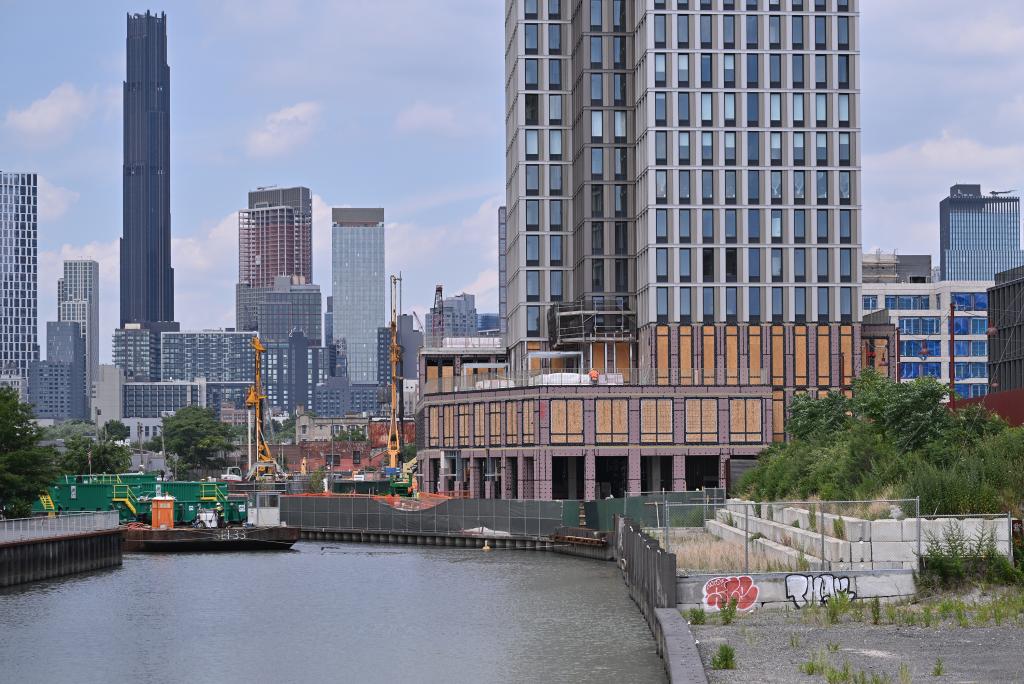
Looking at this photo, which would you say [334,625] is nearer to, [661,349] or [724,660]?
[724,660]

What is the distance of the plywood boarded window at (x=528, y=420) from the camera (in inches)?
5256

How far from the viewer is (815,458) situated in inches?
3324

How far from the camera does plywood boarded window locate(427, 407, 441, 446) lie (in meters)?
148

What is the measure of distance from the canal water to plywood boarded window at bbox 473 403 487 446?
150 ft

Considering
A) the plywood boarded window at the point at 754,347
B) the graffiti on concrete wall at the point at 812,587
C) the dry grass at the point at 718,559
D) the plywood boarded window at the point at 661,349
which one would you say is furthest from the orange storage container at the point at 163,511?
the graffiti on concrete wall at the point at 812,587

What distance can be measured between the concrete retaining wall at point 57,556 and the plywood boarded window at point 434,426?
173 feet

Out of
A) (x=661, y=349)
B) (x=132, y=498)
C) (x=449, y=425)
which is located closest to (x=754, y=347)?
(x=661, y=349)

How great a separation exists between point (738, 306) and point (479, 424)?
79.2 feet

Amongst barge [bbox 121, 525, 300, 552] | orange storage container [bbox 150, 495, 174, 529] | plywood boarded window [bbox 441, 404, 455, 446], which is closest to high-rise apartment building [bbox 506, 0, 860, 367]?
plywood boarded window [bbox 441, 404, 455, 446]

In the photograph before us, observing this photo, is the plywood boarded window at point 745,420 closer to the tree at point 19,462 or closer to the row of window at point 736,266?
the row of window at point 736,266

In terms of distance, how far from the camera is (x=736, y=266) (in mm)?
139250

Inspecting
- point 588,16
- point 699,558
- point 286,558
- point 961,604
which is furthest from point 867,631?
point 588,16

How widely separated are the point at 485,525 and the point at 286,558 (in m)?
14.7

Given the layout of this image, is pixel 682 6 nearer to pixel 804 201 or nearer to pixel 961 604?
pixel 804 201
